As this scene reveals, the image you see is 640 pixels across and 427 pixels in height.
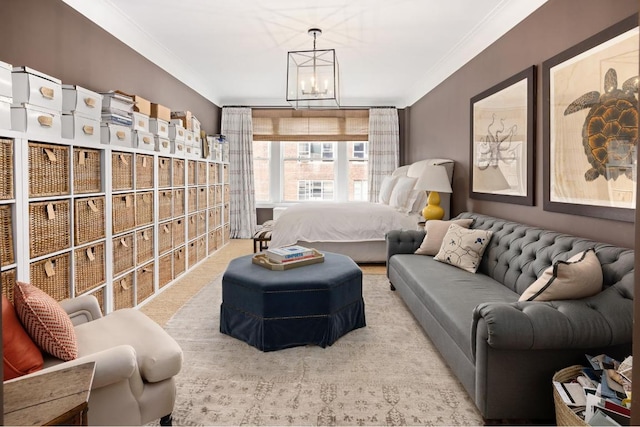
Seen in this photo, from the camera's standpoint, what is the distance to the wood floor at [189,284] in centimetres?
348

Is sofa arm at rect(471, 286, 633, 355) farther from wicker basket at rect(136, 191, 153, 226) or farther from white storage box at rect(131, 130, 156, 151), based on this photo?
white storage box at rect(131, 130, 156, 151)

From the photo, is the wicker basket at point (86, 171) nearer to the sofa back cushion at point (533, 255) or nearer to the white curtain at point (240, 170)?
the sofa back cushion at point (533, 255)

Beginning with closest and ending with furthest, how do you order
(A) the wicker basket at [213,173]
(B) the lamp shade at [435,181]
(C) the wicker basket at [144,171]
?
(C) the wicker basket at [144,171] < (B) the lamp shade at [435,181] < (A) the wicker basket at [213,173]

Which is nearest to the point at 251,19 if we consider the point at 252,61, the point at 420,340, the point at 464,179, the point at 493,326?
the point at 252,61

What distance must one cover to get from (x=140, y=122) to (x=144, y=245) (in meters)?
1.11

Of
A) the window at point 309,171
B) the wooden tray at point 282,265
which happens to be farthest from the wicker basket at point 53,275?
the window at point 309,171

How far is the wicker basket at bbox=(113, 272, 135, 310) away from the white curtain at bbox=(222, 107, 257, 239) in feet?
13.1

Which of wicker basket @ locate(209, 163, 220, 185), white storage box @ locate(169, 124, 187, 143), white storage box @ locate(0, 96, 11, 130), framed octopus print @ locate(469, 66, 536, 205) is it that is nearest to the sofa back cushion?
framed octopus print @ locate(469, 66, 536, 205)

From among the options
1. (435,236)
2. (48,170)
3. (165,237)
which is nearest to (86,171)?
(48,170)

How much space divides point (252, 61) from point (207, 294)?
3.00 metres

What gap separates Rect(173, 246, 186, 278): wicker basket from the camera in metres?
4.49

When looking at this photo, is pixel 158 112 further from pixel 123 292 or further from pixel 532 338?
pixel 532 338

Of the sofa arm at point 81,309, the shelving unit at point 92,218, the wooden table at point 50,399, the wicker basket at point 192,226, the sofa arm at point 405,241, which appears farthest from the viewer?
the wicker basket at point 192,226

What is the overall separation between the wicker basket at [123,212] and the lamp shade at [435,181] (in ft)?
9.28
